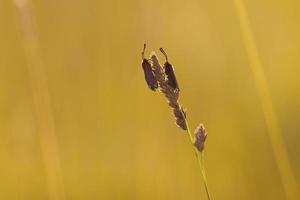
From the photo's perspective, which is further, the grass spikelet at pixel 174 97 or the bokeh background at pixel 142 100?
the bokeh background at pixel 142 100

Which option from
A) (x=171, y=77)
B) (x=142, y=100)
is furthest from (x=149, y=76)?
(x=142, y=100)

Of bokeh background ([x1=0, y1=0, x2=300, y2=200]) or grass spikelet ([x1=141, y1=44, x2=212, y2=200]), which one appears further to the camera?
bokeh background ([x1=0, y1=0, x2=300, y2=200])

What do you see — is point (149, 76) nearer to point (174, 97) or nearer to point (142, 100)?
point (174, 97)

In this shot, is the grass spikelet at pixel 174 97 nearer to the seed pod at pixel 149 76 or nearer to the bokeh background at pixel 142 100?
the seed pod at pixel 149 76

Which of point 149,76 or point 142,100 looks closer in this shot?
Answer: point 149,76

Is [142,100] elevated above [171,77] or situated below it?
above

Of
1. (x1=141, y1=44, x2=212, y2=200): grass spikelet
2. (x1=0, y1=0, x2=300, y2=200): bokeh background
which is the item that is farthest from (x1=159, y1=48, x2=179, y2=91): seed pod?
(x1=0, y1=0, x2=300, y2=200): bokeh background

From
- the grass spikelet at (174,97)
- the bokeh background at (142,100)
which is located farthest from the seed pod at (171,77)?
the bokeh background at (142,100)

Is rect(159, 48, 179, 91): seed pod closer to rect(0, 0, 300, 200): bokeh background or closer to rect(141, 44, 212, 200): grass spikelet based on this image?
rect(141, 44, 212, 200): grass spikelet
